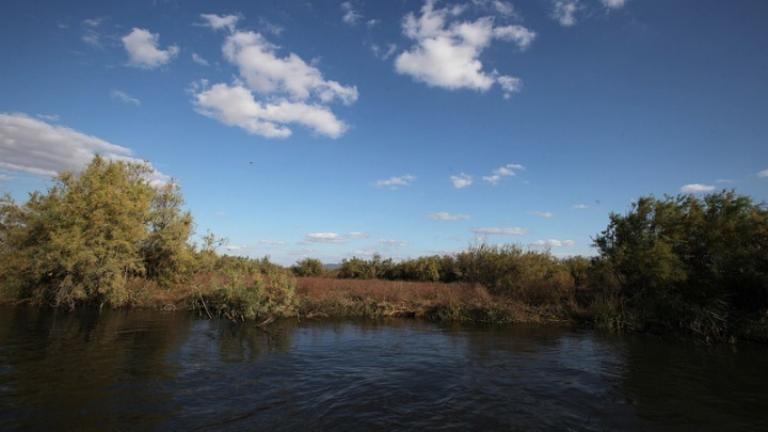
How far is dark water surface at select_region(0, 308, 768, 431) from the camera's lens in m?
8.73

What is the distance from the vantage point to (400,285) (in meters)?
30.1

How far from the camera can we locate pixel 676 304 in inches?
801

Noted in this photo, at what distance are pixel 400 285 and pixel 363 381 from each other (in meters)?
18.7

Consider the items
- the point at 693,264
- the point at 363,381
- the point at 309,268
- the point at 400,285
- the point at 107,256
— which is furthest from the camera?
the point at 309,268

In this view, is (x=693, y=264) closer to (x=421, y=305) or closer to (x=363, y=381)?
(x=421, y=305)

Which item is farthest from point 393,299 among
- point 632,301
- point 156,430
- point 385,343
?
point 156,430

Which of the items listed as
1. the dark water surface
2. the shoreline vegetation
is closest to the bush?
the shoreline vegetation

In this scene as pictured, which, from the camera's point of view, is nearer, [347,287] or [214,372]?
[214,372]

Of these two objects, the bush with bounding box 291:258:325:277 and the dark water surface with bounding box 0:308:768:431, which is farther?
the bush with bounding box 291:258:325:277

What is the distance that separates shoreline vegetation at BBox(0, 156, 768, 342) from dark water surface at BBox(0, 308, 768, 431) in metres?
3.39

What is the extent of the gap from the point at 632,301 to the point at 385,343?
14.8 m

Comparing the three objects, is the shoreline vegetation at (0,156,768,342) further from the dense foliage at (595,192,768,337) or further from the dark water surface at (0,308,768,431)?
the dark water surface at (0,308,768,431)

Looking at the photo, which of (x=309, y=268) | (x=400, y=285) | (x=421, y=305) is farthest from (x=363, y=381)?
(x=309, y=268)

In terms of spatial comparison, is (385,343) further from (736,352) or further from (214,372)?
(736,352)
